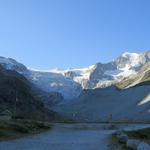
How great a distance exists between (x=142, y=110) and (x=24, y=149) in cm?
14915

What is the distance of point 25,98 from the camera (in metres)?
198

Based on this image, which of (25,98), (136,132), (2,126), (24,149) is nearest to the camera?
(24,149)

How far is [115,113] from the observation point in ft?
654

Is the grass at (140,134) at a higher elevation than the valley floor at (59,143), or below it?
higher

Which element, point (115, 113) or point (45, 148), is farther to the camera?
point (115, 113)

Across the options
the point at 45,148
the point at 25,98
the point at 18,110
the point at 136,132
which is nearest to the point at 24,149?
the point at 45,148

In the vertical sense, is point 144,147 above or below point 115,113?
below

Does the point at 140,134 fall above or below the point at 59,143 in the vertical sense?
above

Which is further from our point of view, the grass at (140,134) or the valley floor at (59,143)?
the grass at (140,134)

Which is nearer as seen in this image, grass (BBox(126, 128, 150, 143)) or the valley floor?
the valley floor

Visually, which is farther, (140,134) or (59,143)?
(140,134)

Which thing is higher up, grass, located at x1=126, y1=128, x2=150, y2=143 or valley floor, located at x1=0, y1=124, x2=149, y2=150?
grass, located at x1=126, y1=128, x2=150, y2=143

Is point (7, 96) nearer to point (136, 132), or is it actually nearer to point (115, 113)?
point (115, 113)

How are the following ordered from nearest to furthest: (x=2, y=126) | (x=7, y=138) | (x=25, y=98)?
1. (x=7, y=138)
2. (x=2, y=126)
3. (x=25, y=98)
